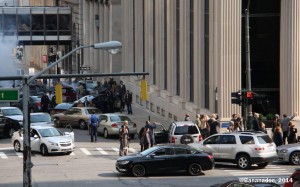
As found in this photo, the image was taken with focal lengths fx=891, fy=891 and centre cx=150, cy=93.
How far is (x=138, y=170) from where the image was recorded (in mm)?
30984

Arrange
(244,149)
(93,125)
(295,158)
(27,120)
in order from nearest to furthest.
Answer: (27,120) < (244,149) < (295,158) < (93,125)

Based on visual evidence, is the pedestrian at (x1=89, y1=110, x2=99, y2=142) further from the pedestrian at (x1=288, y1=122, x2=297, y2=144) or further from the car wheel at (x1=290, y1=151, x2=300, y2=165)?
the car wheel at (x1=290, y1=151, x2=300, y2=165)

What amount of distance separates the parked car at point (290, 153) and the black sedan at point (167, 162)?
391 cm

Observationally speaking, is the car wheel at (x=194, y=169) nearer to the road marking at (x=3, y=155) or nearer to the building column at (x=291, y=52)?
the road marking at (x=3, y=155)

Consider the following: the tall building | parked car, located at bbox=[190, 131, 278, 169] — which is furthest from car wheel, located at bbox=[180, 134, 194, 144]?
the tall building

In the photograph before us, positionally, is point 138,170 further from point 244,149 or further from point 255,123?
point 255,123

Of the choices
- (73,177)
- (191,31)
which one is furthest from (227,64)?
(73,177)

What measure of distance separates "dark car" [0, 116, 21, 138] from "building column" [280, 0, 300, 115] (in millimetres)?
13568

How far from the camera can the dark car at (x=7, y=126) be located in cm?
4397

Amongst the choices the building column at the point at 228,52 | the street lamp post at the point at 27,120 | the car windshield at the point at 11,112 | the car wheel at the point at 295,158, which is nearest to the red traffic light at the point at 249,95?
the car wheel at the point at 295,158

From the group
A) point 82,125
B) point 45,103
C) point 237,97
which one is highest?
point 237,97

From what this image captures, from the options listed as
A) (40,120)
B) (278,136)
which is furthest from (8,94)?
(40,120)

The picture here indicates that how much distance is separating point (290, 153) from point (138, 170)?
631cm

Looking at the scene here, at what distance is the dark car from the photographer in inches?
1731
